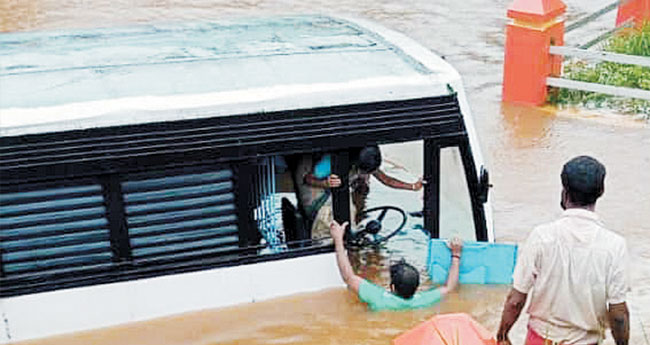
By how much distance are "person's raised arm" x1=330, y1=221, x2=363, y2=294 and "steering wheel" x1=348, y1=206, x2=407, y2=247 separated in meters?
0.29

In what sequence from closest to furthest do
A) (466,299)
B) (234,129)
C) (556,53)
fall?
(234,129) < (466,299) < (556,53)

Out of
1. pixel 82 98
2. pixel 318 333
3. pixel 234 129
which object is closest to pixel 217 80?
pixel 234 129

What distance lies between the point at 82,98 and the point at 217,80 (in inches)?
35.9

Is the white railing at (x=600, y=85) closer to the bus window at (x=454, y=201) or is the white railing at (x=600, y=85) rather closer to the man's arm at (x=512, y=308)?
the bus window at (x=454, y=201)

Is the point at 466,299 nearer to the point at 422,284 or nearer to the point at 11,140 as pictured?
the point at 422,284

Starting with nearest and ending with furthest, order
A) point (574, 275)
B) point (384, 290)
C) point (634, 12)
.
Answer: point (574, 275)
point (384, 290)
point (634, 12)

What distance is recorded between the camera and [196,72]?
6.73m

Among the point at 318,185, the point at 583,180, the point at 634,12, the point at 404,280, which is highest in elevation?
the point at 583,180

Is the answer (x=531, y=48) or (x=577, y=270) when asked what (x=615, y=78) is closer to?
(x=531, y=48)

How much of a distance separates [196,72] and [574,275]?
333cm

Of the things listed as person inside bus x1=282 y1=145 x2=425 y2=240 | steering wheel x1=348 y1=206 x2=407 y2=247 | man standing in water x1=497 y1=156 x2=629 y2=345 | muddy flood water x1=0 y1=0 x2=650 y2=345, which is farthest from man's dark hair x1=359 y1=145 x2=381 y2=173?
man standing in water x1=497 y1=156 x2=629 y2=345

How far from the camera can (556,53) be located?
11.8 m

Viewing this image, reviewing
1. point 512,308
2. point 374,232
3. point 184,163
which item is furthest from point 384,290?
point 512,308

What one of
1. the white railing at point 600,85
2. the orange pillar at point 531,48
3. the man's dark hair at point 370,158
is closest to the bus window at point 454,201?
the man's dark hair at point 370,158
